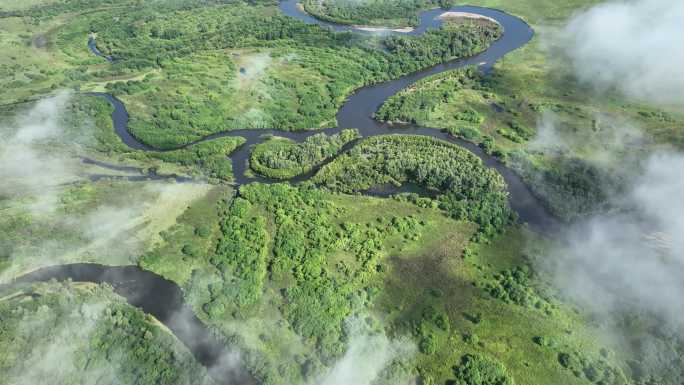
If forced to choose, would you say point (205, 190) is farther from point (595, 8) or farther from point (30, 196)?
point (595, 8)

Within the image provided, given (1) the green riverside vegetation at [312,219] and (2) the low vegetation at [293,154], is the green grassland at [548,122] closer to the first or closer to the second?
(1) the green riverside vegetation at [312,219]

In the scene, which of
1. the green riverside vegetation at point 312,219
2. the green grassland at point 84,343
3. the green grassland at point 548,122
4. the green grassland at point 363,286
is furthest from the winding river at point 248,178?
the green grassland at point 548,122

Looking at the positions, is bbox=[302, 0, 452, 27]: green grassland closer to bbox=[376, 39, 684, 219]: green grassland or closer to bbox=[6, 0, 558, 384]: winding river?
bbox=[6, 0, 558, 384]: winding river

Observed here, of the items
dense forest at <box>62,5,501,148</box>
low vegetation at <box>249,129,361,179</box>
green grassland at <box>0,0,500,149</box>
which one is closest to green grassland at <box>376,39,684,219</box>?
dense forest at <box>62,5,501,148</box>

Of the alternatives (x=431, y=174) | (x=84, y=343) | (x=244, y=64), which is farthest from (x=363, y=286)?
(x=244, y=64)

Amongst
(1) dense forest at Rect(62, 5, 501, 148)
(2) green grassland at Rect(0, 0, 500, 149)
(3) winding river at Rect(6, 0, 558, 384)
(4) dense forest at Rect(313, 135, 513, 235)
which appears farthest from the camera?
(2) green grassland at Rect(0, 0, 500, 149)

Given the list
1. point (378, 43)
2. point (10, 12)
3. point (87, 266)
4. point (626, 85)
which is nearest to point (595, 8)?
point (626, 85)
